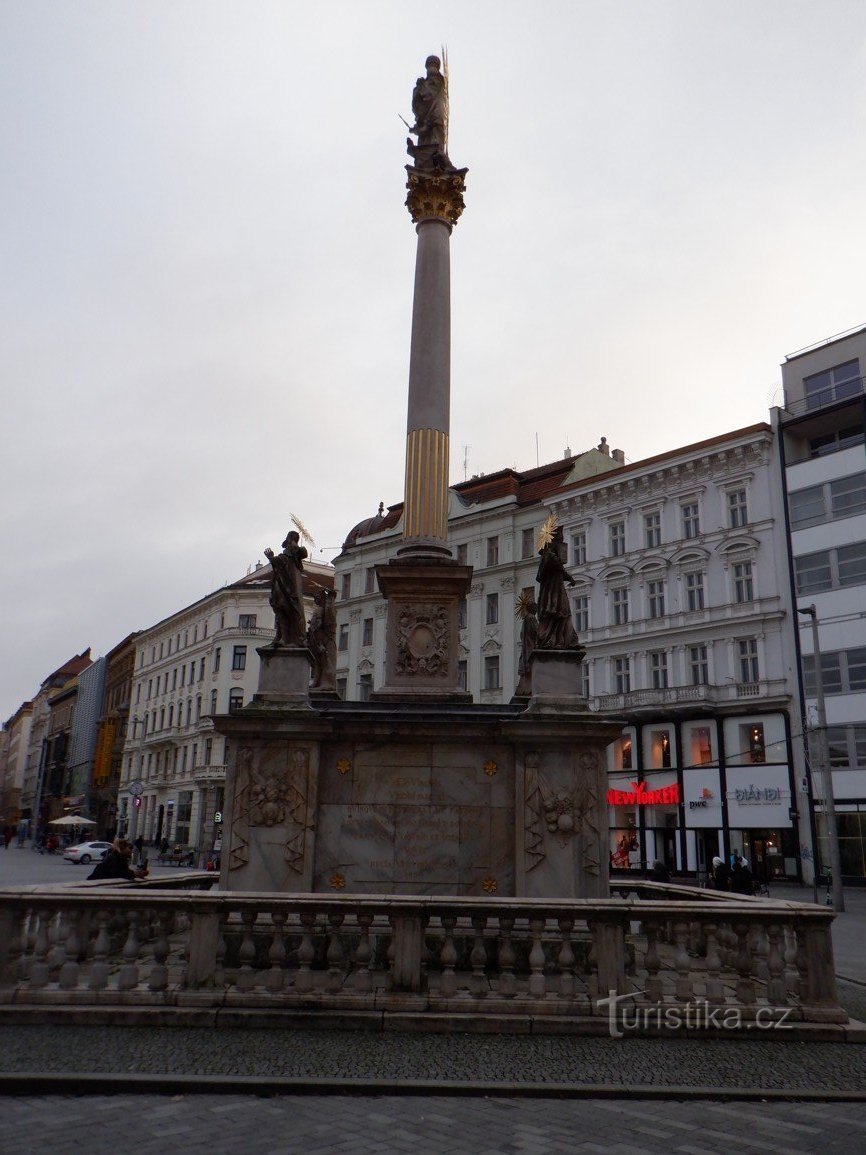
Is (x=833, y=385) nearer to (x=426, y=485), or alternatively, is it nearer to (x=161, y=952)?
(x=426, y=485)

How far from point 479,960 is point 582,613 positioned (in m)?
40.8

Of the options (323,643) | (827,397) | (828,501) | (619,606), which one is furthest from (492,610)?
(323,643)

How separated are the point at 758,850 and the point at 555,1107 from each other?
35.2 metres

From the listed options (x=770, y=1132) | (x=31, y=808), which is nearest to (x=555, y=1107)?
(x=770, y=1132)

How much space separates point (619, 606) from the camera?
46.8 meters

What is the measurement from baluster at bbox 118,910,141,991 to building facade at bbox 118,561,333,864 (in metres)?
51.4

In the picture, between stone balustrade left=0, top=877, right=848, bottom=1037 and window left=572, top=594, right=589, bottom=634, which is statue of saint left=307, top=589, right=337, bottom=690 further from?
window left=572, top=594, right=589, bottom=634

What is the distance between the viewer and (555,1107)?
20.5ft

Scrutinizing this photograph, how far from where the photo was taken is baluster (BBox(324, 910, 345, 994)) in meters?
8.35

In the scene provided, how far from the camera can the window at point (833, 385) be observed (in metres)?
40.9

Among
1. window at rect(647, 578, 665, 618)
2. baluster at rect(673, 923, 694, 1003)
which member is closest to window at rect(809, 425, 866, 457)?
window at rect(647, 578, 665, 618)

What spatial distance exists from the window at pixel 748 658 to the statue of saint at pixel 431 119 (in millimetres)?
28381

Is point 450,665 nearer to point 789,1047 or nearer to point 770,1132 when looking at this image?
point 789,1047

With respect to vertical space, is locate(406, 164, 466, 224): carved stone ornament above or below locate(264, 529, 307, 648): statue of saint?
above
